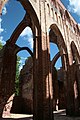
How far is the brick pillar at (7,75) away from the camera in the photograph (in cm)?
1278

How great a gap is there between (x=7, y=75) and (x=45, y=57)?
5625 millimetres

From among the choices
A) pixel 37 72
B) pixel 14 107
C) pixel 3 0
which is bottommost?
pixel 14 107

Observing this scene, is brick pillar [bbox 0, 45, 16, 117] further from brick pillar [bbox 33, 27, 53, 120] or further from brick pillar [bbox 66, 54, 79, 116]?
brick pillar [bbox 33, 27, 53, 120]

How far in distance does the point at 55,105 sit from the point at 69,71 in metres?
5.46

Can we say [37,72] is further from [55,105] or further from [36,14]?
[55,105]

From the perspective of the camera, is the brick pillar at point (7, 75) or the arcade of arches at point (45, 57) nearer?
the arcade of arches at point (45, 57)

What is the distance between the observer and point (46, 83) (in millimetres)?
8555

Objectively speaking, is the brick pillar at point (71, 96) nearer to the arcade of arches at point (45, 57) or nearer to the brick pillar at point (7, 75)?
the arcade of arches at point (45, 57)

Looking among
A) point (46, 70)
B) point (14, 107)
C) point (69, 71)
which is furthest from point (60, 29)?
point (14, 107)

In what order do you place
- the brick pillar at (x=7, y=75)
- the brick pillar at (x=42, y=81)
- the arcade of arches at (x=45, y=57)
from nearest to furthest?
the brick pillar at (x=42, y=81)
the arcade of arches at (x=45, y=57)
the brick pillar at (x=7, y=75)

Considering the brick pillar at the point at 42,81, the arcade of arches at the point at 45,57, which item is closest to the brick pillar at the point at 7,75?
the arcade of arches at the point at 45,57

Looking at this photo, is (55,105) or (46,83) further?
(55,105)

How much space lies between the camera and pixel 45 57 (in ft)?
30.2

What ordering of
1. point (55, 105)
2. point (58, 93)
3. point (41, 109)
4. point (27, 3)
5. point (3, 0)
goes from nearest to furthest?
1. point (3, 0)
2. point (41, 109)
3. point (27, 3)
4. point (55, 105)
5. point (58, 93)
